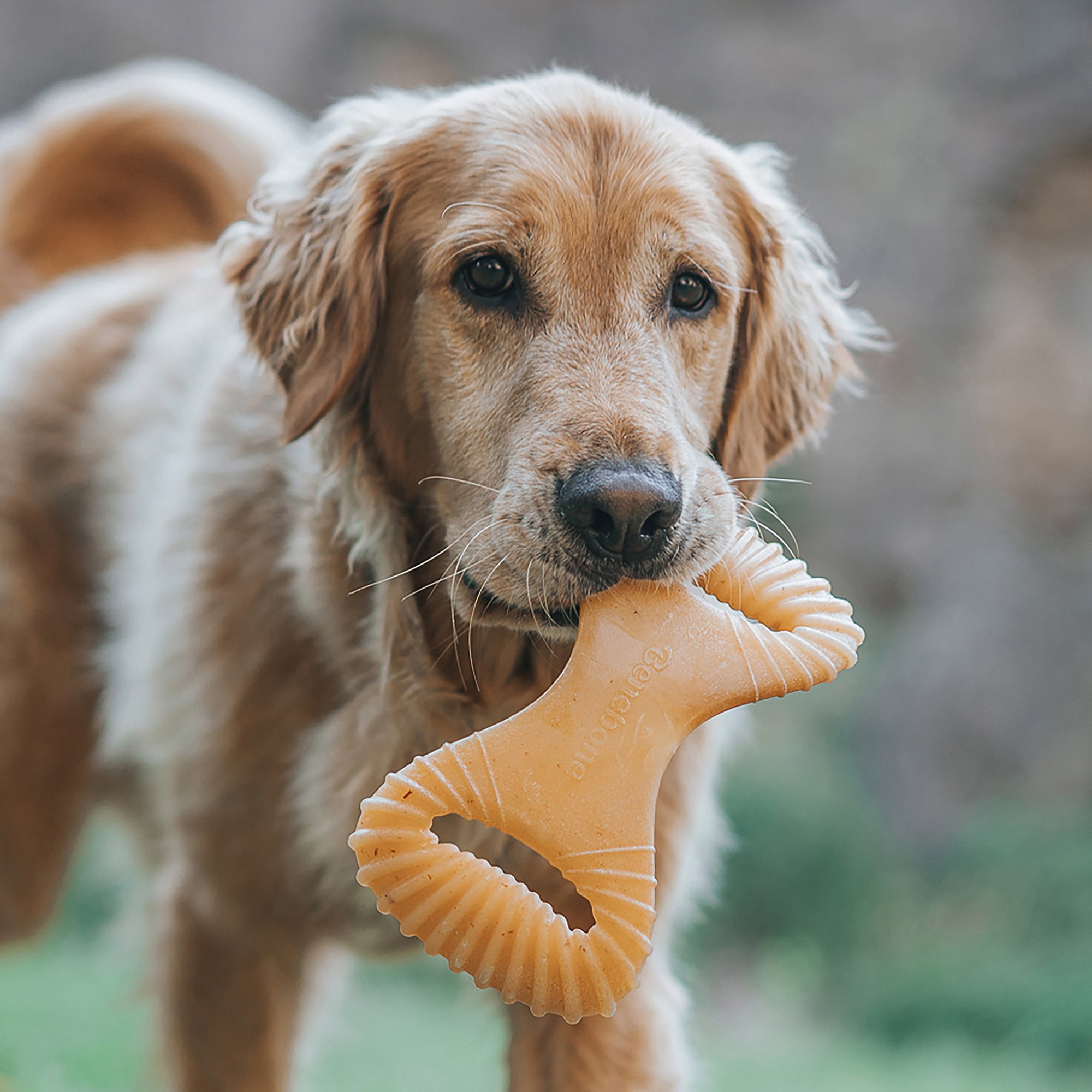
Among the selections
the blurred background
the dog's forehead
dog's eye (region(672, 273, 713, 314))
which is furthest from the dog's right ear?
the blurred background

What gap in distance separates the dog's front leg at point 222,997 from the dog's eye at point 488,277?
1530 mm

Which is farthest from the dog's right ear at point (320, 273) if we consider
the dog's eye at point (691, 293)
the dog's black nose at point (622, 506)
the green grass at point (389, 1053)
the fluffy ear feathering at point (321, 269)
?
the green grass at point (389, 1053)

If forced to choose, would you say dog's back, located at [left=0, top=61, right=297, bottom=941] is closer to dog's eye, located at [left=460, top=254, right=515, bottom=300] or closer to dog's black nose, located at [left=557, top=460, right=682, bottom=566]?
dog's eye, located at [left=460, top=254, right=515, bottom=300]

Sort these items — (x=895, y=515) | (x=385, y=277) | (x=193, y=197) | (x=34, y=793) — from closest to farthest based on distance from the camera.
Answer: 1. (x=385, y=277)
2. (x=34, y=793)
3. (x=193, y=197)
4. (x=895, y=515)

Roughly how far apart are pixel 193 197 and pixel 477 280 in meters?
2.31

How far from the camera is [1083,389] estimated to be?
7344 mm

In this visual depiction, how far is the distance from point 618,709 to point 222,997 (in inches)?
64.4

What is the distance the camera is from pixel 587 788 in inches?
76.4

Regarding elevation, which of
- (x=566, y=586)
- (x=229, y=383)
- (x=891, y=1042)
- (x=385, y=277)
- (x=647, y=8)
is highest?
(x=647, y=8)

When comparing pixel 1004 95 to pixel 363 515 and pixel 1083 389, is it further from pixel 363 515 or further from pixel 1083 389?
pixel 363 515

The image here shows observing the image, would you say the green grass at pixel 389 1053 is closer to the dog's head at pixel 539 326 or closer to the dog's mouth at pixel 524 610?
the dog's mouth at pixel 524 610

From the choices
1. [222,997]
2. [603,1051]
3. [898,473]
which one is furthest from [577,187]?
[898,473]

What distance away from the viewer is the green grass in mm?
4066

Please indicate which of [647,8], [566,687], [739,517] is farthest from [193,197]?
[647,8]
